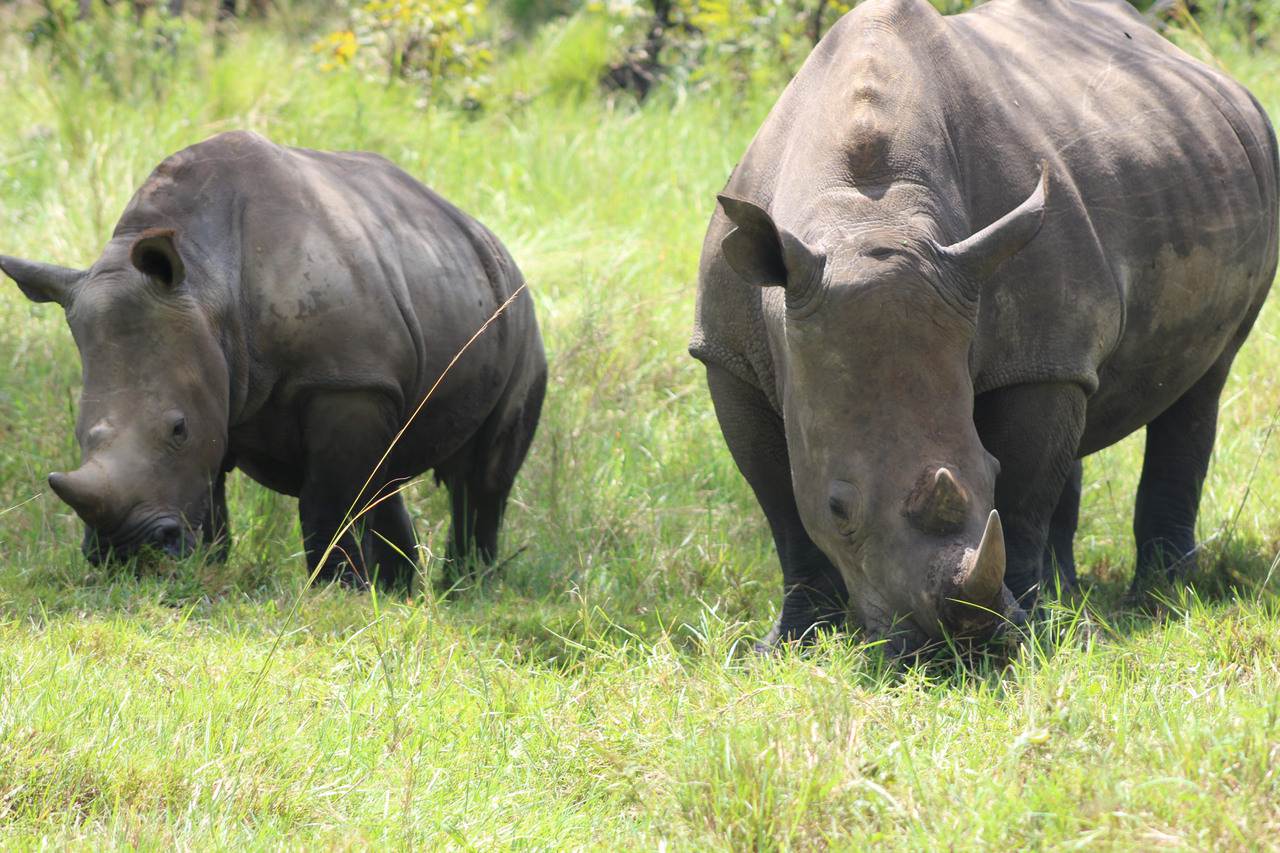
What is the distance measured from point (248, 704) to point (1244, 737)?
2.24m

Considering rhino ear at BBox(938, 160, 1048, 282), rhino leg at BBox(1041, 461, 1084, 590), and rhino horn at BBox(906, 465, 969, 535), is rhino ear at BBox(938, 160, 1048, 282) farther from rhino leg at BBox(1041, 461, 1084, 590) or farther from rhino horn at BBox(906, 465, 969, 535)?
rhino leg at BBox(1041, 461, 1084, 590)

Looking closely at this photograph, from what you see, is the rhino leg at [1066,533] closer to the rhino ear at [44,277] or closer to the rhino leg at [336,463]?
the rhino leg at [336,463]

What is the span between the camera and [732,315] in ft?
16.4

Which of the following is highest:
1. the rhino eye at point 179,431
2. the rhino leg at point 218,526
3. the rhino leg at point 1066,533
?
the rhino eye at point 179,431

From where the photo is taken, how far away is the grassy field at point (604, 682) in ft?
10.9

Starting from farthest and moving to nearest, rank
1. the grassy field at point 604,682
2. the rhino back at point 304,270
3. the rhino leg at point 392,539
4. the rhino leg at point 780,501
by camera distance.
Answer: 1. the rhino leg at point 392,539
2. the rhino back at point 304,270
3. the rhino leg at point 780,501
4. the grassy field at point 604,682

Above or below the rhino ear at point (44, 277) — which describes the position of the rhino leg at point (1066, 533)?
below

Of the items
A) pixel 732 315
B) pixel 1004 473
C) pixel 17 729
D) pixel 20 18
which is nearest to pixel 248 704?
pixel 17 729

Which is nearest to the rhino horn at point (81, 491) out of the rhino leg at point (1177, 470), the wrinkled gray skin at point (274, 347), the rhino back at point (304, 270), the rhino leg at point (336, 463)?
the wrinkled gray skin at point (274, 347)

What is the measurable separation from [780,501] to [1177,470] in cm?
182

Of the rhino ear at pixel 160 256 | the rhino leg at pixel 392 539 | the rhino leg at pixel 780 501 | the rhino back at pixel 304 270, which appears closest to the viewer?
the rhino leg at pixel 780 501

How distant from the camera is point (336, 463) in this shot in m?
6.03

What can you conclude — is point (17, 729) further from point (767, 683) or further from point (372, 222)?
point (372, 222)

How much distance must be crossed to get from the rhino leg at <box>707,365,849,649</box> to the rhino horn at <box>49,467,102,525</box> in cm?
197
